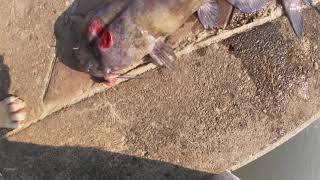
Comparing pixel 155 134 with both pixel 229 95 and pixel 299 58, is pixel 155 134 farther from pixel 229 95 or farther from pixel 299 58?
pixel 299 58

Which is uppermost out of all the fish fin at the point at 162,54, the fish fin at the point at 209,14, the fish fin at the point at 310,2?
the fish fin at the point at 310,2

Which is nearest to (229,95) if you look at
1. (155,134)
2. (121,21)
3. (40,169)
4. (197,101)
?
(197,101)

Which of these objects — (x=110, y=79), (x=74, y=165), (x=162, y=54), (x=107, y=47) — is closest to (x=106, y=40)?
A: (x=107, y=47)

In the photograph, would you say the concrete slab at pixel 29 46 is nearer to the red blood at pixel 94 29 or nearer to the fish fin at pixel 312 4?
the red blood at pixel 94 29

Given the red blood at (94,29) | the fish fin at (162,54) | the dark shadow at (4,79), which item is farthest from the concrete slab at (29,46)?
the fish fin at (162,54)

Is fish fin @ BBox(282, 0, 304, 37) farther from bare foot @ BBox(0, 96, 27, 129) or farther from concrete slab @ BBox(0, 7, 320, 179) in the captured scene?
bare foot @ BBox(0, 96, 27, 129)

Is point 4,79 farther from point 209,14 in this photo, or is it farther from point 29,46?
point 209,14
